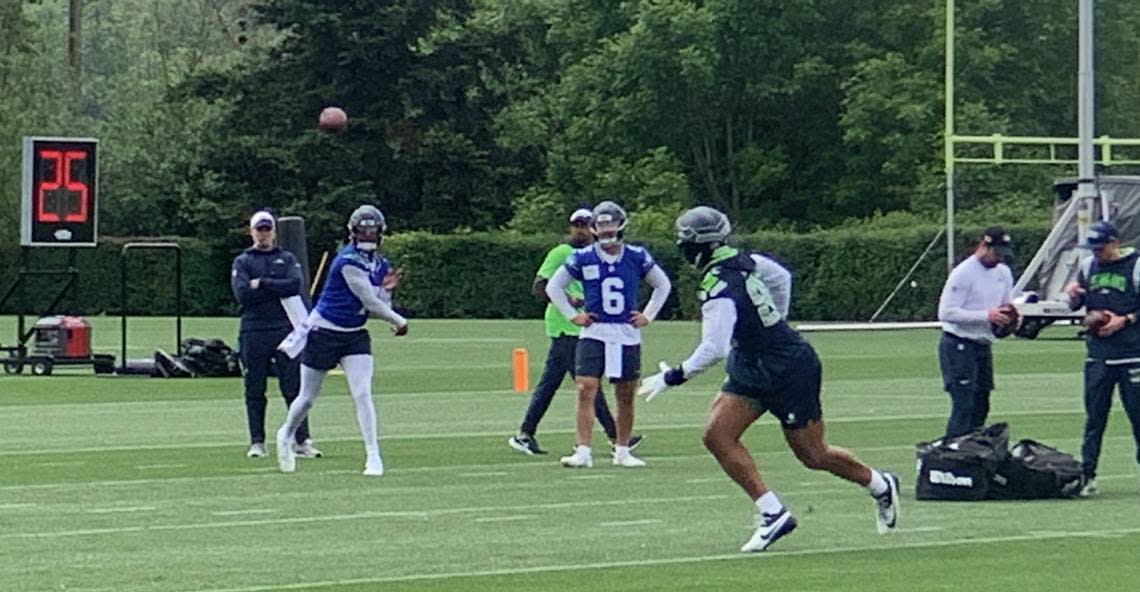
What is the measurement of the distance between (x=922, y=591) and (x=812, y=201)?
63245 mm

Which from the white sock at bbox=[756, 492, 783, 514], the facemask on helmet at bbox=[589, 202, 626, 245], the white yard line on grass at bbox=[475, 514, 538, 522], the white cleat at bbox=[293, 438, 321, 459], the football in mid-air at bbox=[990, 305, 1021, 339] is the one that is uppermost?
the facemask on helmet at bbox=[589, 202, 626, 245]

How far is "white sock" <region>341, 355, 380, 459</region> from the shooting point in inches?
719

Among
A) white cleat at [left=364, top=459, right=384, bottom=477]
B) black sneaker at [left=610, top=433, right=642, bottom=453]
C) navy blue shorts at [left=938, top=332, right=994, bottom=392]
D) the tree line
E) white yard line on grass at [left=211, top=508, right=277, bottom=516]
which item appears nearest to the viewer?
white yard line on grass at [left=211, top=508, right=277, bottom=516]

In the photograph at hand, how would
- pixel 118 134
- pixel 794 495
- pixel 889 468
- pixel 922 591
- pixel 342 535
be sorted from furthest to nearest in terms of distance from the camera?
pixel 118 134 → pixel 889 468 → pixel 794 495 → pixel 342 535 → pixel 922 591

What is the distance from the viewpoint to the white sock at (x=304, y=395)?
1862cm

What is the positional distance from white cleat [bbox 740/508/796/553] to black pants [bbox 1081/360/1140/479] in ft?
13.7

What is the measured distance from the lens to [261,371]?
20156 mm

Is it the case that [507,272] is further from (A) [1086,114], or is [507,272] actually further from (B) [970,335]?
(B) [970,335]

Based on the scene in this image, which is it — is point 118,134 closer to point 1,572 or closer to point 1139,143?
point 1139,143

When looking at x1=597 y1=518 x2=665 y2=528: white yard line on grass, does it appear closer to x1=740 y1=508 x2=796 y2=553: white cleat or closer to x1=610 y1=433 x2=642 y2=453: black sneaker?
x1=740 y1=508 x2=796 y2=553: white cleat

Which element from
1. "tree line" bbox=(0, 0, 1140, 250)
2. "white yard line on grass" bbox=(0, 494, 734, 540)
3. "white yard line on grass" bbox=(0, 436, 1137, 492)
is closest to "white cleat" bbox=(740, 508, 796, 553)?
"white yard line on grass" bbox=(0, 494, 734, 540)

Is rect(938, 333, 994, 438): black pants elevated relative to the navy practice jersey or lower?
lower

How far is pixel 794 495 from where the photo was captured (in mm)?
16781

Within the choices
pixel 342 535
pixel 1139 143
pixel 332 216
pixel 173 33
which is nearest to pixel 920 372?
pixel 1139 143
